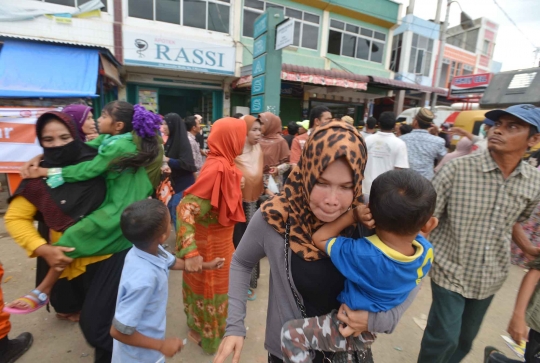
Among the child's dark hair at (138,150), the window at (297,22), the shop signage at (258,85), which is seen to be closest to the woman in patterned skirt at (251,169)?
the child's dark hair at (138,150)

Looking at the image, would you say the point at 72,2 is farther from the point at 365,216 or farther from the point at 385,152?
the point at 365,216

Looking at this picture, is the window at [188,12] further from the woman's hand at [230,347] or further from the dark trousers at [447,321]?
the dark trousers at [447,321]

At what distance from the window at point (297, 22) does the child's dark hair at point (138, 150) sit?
32.0 feet

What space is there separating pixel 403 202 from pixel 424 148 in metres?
3.55

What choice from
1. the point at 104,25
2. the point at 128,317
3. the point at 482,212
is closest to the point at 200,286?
the point at 128,317

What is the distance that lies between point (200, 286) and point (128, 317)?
3.02 feet

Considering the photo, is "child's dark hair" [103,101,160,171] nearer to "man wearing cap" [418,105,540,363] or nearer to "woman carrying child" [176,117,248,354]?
"woman carrying child" [176,117,248,354]

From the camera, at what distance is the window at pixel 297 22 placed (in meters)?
10.6

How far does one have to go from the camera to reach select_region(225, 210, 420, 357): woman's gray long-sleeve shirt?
1.16 m

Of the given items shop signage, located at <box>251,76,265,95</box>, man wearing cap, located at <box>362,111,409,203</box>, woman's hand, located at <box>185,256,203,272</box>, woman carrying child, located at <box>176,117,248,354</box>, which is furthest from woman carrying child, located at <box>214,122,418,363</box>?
shop signage, located at <box>251,76,265,95</box>

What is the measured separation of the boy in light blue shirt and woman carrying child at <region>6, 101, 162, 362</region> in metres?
0.32

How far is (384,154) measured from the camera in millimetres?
3496

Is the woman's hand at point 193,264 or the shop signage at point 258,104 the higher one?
the shop signage at point 258,104

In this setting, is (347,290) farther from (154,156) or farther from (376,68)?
(376,68)
